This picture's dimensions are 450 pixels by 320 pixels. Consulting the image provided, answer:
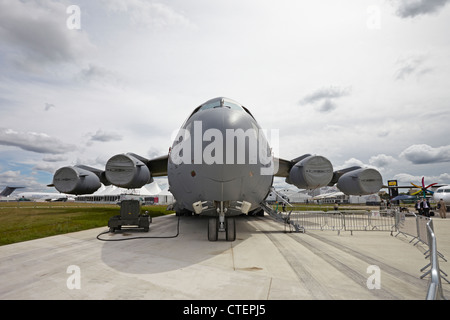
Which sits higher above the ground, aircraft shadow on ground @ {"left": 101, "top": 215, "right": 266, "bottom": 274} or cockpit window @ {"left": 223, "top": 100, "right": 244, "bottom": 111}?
cockpit window @ {"left": 223, "top": 100, "right": 244, "bottom": 111}

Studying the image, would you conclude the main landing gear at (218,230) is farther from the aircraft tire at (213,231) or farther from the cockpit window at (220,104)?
the cockpit window at (220,104)

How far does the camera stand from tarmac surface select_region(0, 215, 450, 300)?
337 centimetres

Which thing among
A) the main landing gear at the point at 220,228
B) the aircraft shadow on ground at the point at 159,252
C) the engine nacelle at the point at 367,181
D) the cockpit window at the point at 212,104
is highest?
the cockpit window at the point at 212,104

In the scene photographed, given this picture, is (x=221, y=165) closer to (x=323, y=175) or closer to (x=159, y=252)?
(x=159, y=252)

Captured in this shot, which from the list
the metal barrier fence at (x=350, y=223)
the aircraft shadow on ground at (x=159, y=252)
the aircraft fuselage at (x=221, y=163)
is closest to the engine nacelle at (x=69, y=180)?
the aircraft shadow on ground at (x=159, y=252)

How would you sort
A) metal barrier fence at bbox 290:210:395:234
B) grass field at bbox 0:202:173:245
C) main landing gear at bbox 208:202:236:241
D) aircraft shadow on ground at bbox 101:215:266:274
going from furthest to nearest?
metal barrier fence at bbox 290:210:395:234 → grass field at bbox 0:202:173:245 → main landing gear at bbox 208:202:236:241 → aircraft shadow on ground at bbox 101:215:266:274

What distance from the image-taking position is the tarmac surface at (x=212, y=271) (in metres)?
3.37

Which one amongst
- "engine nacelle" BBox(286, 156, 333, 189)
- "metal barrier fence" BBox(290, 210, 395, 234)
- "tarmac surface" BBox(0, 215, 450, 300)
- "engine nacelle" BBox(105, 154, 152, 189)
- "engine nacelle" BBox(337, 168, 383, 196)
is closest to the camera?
"tarmac surface" BBox(0, 215, 450, 300)

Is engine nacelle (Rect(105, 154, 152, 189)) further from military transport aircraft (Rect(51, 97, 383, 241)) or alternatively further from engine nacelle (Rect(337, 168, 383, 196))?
engine nacelle (Rect(337, 168, 383, 196))

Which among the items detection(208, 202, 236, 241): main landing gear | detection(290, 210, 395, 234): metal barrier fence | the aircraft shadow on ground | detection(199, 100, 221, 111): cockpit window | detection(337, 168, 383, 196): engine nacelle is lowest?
detection(290, 210, 395, 234): metal barrier fence

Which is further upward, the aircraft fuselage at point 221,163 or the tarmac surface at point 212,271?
the aircraft fuselage at point 221,163

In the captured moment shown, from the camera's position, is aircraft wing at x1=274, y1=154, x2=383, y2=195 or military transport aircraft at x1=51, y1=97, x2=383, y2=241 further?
aircraft wing at x1=274, y1=154, x2=383, y2=195

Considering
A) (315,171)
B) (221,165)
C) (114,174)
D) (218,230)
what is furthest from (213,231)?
(315,171)

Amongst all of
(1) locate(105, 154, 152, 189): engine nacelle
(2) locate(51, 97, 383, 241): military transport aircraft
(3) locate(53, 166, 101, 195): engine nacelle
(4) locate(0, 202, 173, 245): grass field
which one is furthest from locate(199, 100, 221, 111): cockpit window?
(3) locate(53, 166, 101, 195): engine nacelle
